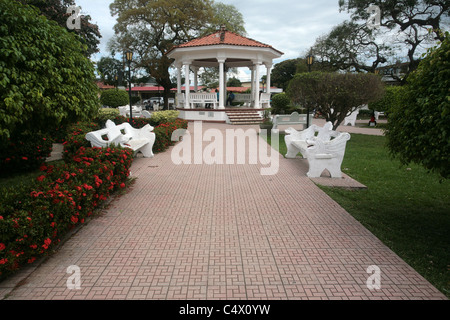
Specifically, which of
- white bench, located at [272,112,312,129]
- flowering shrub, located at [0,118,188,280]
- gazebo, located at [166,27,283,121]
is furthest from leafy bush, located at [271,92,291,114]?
flowering shrub, located at [0,118,188,280]

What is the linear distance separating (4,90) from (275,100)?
2572 centimetres

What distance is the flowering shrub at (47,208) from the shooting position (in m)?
3.06

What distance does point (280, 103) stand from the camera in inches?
1077

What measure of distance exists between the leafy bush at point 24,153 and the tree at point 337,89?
391 inches

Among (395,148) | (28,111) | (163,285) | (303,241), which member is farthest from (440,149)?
(28,111)

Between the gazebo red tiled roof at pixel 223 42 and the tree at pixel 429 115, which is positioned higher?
the gazebo red tiled roof at pixel 223 42

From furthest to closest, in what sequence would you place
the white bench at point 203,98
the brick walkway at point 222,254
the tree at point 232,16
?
1. the tree at point 232,16
2. the white bench at point 203,98
3. the brick walkway at point 222,254

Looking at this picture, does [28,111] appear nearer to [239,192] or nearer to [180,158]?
[239,192]

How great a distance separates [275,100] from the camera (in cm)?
2759

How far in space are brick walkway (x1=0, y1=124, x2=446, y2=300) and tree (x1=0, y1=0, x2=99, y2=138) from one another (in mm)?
1663

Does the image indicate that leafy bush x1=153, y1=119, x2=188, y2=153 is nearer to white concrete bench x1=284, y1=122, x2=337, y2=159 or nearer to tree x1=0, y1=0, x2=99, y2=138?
white concrete bench x1=284, y1=122, x2=337, y2=159

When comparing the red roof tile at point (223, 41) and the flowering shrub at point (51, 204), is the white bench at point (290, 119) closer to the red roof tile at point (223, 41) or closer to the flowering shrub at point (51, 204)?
the red roof tile at point (223, 41)

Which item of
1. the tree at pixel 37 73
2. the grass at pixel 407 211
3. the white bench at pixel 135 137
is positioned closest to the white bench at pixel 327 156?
the grass at pixel 407 211

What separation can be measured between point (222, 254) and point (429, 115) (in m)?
2.96
